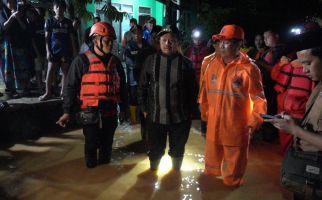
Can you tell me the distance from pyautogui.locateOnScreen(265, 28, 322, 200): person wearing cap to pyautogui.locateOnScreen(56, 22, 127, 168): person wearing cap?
2720 mm

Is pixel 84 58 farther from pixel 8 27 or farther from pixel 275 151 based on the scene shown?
pixel 275 151

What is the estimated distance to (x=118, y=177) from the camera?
4836mm

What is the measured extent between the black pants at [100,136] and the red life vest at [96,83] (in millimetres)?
335

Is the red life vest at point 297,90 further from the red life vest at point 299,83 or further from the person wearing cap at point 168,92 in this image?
the person wearing cap at point 168,92

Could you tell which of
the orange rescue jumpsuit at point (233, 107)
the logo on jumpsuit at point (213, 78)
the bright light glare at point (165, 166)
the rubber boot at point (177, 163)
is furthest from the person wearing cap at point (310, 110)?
the bright light glare at point (165, 166)

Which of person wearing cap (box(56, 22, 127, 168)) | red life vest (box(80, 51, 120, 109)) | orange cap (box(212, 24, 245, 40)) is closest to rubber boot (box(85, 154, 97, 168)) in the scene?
person wearing cap (box(56, 22, 127, 168))

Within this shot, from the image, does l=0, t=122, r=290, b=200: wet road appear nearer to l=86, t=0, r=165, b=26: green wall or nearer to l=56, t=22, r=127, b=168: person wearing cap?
l=56, t=22, r=127, b=168: person wearing cap

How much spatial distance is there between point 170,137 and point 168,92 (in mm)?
676

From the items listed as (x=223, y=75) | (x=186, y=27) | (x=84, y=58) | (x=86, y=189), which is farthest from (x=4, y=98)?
(x=186, y=27)

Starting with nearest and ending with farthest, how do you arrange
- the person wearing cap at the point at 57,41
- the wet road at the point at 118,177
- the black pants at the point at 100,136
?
the wet road at the point at 118,177 < the black pants at the point at 100,136 < the person wearing cap at the point at 57,41

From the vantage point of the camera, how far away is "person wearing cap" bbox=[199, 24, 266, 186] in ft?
13.7

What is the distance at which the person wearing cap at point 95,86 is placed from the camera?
4.76 meters

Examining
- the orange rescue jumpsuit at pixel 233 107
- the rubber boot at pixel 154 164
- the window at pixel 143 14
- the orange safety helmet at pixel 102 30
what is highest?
the window at pixel 143 14

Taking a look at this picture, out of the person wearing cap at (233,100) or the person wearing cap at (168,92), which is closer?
the person wearing cap at (233,100)
